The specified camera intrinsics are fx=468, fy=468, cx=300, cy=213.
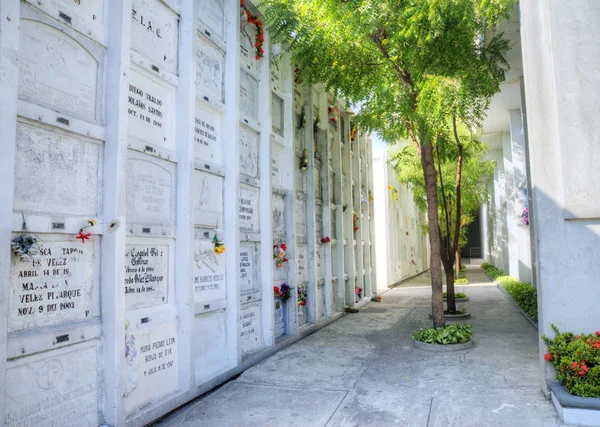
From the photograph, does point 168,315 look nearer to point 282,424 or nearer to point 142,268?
point 142,268

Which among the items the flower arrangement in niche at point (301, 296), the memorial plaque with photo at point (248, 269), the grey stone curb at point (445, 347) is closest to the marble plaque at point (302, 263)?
the flower arrangement in niche at point (301, 296)

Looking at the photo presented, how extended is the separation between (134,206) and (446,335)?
482 cm

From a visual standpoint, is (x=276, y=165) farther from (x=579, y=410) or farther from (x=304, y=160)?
(x=579, y=410)

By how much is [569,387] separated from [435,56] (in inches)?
174

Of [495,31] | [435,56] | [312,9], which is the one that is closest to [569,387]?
[435,56]

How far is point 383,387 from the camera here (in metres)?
5.06

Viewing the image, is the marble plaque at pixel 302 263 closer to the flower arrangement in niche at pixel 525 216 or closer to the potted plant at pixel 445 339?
the potted plant at pixel 445 339

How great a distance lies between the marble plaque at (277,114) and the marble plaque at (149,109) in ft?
9.29

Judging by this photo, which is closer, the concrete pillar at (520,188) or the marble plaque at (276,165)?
the marble plaque at (276,165)

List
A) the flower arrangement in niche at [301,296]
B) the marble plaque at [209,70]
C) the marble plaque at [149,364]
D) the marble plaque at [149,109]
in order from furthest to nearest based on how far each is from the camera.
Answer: the flower arrangement in niche at [301,296]
the marble plaque at [209,70]
the marble plaque at [149,109]
the marble plaque at [149,364]

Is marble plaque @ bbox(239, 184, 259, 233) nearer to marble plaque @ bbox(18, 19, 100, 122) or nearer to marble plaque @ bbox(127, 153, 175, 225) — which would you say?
marble plaque @ bbox(127, 153, 175, 225)

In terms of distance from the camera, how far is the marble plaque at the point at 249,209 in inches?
246

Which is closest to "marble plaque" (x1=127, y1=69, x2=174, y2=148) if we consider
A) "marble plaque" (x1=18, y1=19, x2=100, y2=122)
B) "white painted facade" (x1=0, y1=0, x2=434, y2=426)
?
"white painted facade" (x1=0, y1=0, x2=434, y2=426)

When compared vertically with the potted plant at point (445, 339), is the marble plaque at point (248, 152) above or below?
above
